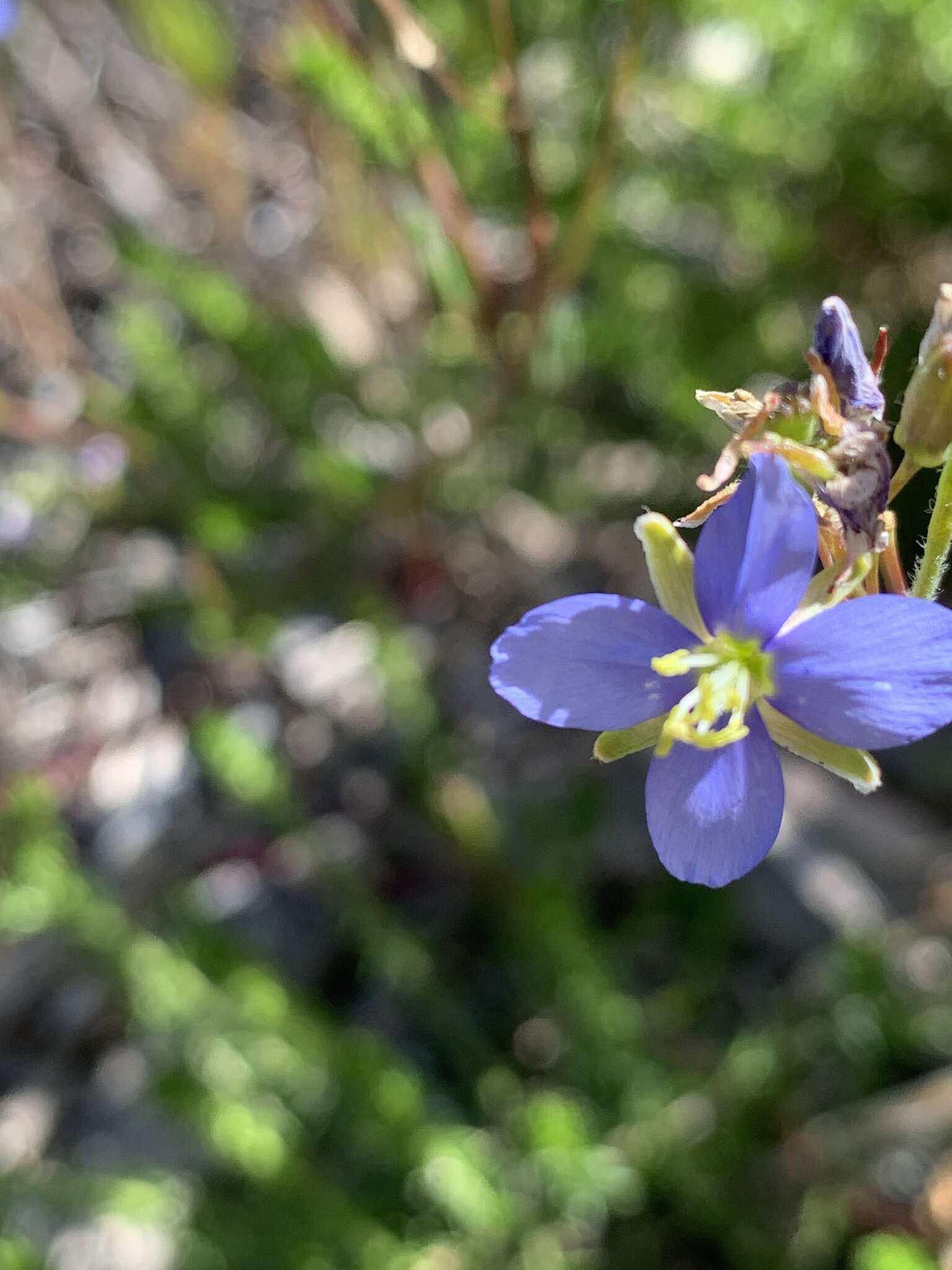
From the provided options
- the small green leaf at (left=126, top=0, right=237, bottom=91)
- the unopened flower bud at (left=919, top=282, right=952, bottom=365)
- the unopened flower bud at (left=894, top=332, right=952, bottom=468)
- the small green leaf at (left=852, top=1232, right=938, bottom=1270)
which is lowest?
the small green leaf at (left=852, top=1232, right=938, bottom=1270)

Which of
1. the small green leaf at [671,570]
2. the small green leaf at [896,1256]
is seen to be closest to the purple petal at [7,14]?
the small green leaf at [671,570]

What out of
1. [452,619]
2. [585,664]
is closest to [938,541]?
[585,664]

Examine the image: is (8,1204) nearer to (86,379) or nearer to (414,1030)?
(414,1030)

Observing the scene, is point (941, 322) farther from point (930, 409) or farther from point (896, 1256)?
point (896, 1256)

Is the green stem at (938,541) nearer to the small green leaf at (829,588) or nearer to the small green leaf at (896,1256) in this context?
the small green leaf at (829,588)

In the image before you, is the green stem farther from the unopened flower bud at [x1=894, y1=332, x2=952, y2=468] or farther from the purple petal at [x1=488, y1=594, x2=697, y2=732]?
the purple petal at [x1=488, y1=594, x2=697, y2=732]

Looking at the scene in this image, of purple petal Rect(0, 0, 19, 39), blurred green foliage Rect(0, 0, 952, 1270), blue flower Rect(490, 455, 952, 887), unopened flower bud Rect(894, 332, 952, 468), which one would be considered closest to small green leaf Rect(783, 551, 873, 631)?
blue flower Rect(490, 455, 952, 887)
